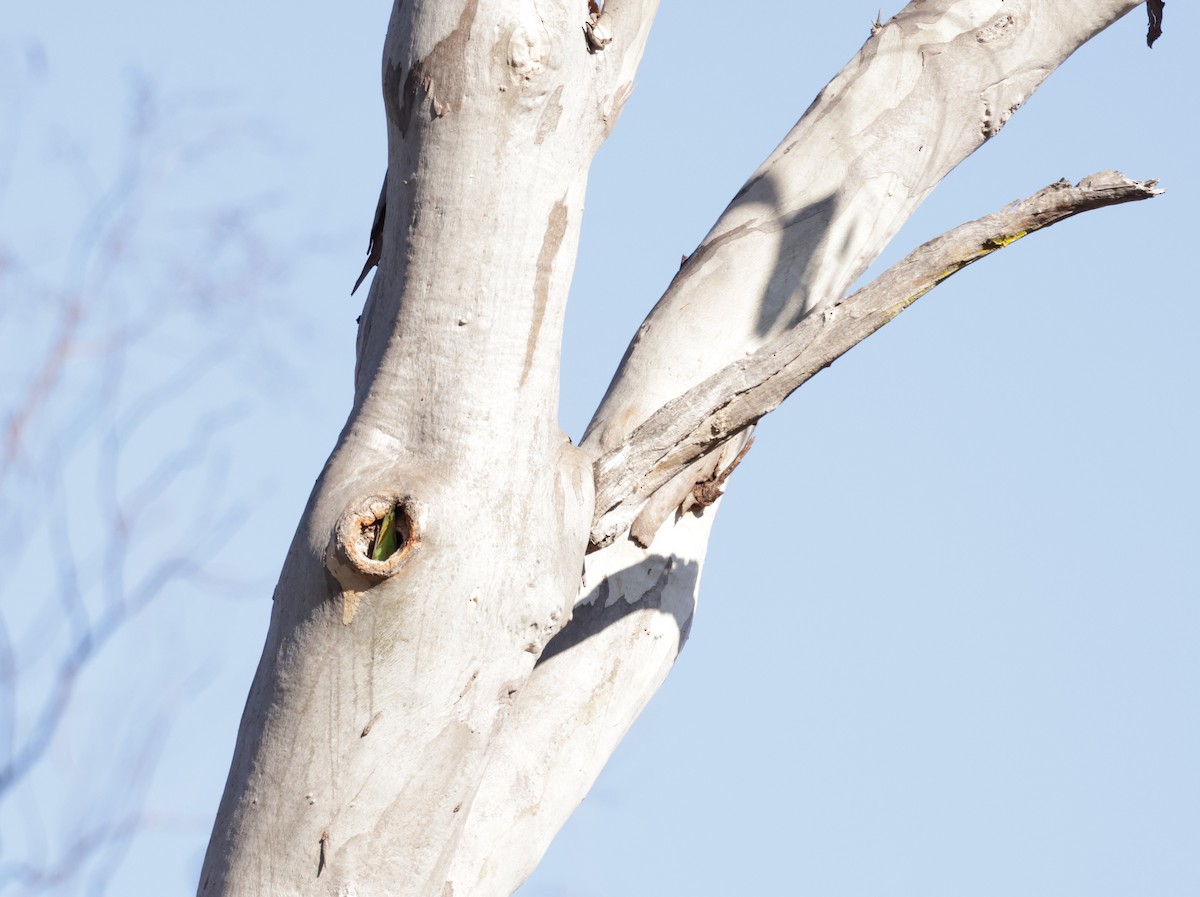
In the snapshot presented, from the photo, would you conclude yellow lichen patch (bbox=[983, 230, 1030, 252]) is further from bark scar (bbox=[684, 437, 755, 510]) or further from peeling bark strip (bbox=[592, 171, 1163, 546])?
bark scar (bbox=[684, 437, 755, 510])

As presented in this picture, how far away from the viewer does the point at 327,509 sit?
1423 millimetres

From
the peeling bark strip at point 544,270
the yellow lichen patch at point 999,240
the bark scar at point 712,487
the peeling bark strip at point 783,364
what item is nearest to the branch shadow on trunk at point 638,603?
the bark scar at point 712,487

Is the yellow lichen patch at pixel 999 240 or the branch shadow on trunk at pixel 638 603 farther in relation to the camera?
the branch shadow on trunk at pixel 638 603

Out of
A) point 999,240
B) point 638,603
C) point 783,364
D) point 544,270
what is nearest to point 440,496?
point 544,270

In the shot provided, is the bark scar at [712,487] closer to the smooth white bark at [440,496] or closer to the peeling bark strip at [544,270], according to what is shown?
the smooth white bark at [440,496]

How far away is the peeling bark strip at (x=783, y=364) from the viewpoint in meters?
1.68

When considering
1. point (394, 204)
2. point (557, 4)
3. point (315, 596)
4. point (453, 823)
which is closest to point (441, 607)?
point (315, 596)

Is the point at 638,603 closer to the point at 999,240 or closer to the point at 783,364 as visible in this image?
the point at 783,364

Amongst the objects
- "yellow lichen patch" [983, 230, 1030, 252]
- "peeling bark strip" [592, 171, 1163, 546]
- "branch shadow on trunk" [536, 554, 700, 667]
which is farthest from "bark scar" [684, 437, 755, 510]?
"yellow lichen patch" [983, 230, 1030, 252]

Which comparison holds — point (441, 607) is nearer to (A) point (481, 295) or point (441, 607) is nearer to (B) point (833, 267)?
(A) point (481, 295)

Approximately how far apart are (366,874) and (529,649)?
1.01 feet

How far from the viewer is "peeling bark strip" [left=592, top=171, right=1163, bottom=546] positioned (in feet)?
5.52

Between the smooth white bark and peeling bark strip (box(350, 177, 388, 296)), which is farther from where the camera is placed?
peeling bark strip (box(350, 177, 388, 296))

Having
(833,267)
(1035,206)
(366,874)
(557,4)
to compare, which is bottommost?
(366,874)
